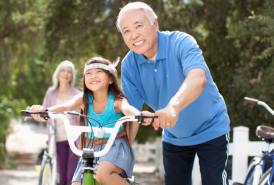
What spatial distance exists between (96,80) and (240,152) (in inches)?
106

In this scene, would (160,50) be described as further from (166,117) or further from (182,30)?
(182,30)

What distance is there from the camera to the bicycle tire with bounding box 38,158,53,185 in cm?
559

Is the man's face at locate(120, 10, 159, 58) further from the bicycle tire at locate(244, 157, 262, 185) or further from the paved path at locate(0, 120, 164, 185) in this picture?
the paved path at locate(0, 120, 164, 185)

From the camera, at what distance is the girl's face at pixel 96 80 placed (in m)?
3.56

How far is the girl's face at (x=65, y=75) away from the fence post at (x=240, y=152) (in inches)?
111

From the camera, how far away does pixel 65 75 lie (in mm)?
6844

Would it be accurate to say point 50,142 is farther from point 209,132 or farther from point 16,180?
point 16,180

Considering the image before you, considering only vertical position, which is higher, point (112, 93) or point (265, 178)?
point (112, 93)

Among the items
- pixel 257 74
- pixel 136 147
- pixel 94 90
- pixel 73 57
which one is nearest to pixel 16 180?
pixel 73 57

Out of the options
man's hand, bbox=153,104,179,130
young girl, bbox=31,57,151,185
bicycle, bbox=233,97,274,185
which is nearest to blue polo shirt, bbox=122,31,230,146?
young girl, bbox=31,57,151,185

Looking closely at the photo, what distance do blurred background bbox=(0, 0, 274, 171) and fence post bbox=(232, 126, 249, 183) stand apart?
43.6 inches

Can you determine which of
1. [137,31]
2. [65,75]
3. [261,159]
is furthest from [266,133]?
[65,75]

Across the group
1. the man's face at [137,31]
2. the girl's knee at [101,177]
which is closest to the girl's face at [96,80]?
the man's face at [137,31]

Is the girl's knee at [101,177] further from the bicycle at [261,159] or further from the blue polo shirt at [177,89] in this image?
the bicycle at [261,159]
